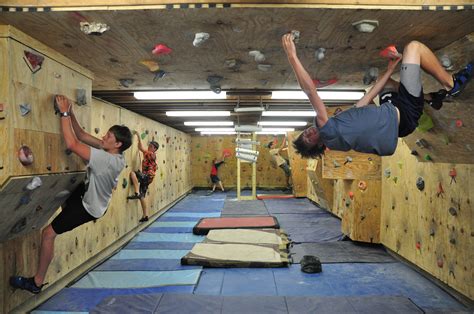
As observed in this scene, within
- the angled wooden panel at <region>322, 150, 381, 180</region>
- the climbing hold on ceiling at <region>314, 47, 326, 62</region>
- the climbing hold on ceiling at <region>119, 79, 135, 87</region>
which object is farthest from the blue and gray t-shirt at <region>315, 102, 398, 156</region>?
the angled wooden panel at <region>322, 150, 381, 180</region>

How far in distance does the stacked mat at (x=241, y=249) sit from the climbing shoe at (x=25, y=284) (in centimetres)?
207

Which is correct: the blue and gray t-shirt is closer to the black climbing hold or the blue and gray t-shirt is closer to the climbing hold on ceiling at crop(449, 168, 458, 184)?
the climbing hold on ceiling at crop(449, 168, 458, 184)

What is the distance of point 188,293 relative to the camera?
3.58 metres

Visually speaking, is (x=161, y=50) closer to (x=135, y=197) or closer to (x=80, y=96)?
(x=80, y=96)

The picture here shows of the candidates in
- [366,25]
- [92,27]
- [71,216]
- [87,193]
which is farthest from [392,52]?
[71,216]

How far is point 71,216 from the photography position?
2.79m

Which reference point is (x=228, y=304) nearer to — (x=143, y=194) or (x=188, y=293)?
(x=188, y=293)

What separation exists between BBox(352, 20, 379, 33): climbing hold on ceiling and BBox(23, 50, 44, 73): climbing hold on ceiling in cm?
198

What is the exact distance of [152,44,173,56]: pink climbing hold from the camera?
2250 millimetres

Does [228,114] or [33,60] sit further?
[228,114]

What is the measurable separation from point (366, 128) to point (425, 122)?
4.17 ft

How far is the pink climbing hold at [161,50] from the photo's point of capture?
2250 millimetres

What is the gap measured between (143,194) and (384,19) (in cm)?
542

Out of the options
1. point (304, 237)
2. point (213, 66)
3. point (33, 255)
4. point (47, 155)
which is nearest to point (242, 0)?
point (213, 66)
